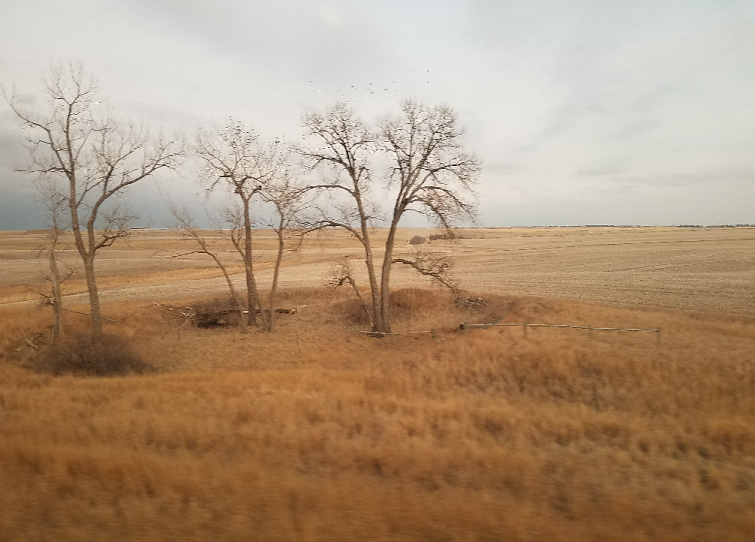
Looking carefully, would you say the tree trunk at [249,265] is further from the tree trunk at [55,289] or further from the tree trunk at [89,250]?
the tree trunk at [55,289]

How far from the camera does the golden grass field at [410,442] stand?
4805 millimetres

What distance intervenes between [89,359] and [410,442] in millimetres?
13474

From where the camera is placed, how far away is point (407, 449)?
705 cm

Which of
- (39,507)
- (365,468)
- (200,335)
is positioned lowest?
(200,335)

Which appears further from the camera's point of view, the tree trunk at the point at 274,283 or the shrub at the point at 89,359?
the tree trunk at the point at 274,283

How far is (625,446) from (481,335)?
35.9ft

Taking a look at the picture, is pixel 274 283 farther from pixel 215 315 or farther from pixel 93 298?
pixel 93 298

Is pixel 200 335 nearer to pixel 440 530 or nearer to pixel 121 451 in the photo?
pixel 121 451

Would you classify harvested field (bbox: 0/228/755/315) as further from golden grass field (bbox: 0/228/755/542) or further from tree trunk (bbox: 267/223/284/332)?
golden grass field (bbox: 0/228/755/542)

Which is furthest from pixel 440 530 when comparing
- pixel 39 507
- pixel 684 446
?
pixel 684 446

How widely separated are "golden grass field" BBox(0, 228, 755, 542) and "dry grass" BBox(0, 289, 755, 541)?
4cm

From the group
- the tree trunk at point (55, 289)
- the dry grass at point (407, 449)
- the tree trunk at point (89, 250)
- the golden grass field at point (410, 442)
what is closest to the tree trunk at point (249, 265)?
the golden grass field at point (410, 442)

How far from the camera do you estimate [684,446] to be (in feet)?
25.2

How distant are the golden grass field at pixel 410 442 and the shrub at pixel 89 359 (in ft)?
4.22
